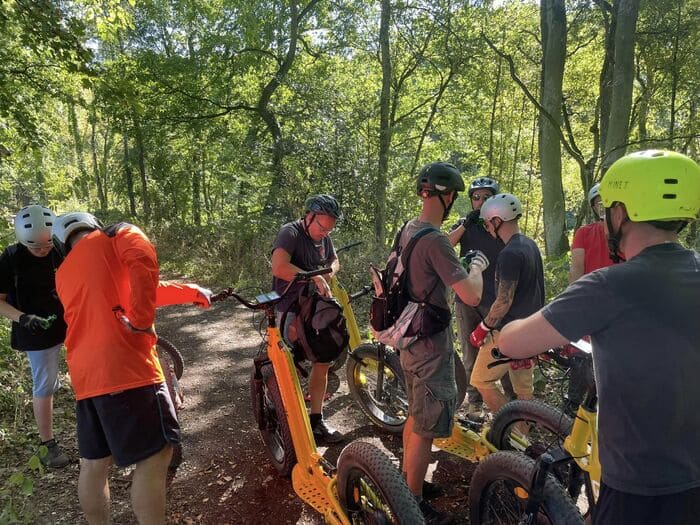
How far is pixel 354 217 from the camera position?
11.0 metres

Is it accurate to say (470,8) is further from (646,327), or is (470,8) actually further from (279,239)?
(646,327)

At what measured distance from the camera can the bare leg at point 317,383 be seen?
3912 millimetres

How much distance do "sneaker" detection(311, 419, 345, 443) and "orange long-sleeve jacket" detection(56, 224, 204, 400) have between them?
6.53ft

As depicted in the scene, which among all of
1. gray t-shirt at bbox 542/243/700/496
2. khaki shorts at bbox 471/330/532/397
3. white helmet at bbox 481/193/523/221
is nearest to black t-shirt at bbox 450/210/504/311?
white helmet at bbox 481/193/523/221

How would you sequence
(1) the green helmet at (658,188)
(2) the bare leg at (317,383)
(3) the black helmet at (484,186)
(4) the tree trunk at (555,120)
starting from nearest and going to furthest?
(1) the green helmet at (658,188) → (2) the bare leg at (317,383) → (3) the black helmet at (484,186) → (4) the tree trunk at (555,120)

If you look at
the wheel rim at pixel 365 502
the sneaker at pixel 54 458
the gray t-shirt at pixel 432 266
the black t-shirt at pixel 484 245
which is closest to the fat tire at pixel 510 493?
the wheel rim at pixel 365 502

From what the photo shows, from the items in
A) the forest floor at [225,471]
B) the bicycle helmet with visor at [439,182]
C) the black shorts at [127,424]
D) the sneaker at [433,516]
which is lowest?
the forest floor at [225,471]

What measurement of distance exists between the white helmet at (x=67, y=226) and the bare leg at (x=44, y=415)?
1.87 m

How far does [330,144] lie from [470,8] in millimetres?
4960

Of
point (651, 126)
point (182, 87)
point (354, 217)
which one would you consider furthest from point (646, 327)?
point (651, 126)

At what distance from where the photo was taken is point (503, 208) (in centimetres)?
352

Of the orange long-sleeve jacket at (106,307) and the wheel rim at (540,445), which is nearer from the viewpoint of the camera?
the orange long-sleeve jacket at (106,307)

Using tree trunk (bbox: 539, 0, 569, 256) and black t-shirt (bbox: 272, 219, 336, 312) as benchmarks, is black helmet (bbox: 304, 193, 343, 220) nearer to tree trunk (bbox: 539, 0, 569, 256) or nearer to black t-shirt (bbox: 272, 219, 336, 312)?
black t-shirt (bbox: 272, 219, 336, 312)

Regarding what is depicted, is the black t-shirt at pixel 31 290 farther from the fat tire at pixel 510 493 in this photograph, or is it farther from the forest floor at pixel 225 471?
the fat tire at pixel 510 493
